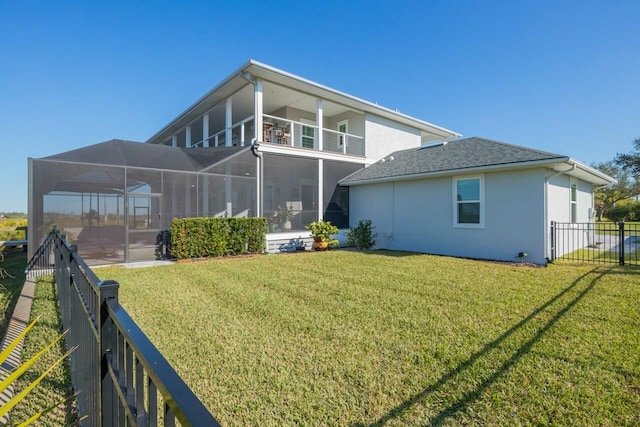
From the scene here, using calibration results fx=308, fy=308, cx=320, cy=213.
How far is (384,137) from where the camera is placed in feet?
57.0

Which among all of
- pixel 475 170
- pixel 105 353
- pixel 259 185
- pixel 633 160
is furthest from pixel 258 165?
pixel 633 160

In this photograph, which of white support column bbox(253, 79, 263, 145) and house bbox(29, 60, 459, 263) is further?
white support column bbox(253, 79, 263, 145)

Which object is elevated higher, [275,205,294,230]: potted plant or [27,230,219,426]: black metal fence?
[275,205,294,230]: potted plant

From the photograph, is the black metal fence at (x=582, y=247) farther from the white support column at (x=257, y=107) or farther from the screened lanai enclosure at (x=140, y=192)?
the white support column at (x=257, y=107)

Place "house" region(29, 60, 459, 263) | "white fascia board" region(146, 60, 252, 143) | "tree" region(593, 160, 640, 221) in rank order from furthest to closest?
"tree" region(593, 160, 640, 221)
"white fascia board" region(146, 60, 252, 143)
"house" region(29, 60, 459, 263)

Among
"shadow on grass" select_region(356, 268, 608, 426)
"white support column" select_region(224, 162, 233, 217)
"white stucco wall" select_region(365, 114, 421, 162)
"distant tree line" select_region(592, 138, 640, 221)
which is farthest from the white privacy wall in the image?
"distant tree line" select_region(592, 138, 640, 221)

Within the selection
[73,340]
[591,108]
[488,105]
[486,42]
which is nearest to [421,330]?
[73,340]

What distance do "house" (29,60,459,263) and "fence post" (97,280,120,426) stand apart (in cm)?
939

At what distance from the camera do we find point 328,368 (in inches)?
130

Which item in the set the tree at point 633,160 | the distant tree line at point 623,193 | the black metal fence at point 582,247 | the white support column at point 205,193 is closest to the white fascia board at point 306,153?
the white support column at point 205,193

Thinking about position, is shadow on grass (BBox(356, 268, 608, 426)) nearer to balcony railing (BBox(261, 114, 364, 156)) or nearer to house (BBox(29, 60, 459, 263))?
house (BBox(29, 60, 459, 263))

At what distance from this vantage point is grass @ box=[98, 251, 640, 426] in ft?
8.72

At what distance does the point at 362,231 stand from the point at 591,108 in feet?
47.2

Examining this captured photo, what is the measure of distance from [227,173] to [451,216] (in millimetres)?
8589
